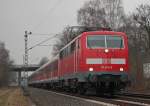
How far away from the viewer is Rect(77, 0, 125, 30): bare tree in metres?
63.9

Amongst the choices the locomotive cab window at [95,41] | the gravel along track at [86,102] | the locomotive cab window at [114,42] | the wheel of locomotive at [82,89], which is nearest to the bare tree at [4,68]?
the wheel of locomotive at [82,89]

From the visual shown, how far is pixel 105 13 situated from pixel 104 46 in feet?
133

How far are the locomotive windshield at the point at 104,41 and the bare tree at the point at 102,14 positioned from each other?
1485 inches

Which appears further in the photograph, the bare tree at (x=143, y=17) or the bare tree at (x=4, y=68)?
the bare tree at (x=4, y=68)

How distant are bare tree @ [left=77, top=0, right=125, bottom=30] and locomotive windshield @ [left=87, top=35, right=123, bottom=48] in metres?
37.7

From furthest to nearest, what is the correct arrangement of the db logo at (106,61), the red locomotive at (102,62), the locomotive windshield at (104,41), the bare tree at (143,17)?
1. the bare tree at (143,17)
2. the locomotive windshield at (104,41)
3. the db logo at (106,61)
4. the red locomotive at (102,62)

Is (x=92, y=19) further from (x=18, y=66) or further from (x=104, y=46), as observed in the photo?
(x=18, y=66)

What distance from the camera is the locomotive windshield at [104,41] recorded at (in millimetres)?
24953

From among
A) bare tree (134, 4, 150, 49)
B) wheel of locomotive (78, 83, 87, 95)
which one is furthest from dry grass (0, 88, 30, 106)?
bare tree (134, 4, 150, 49)

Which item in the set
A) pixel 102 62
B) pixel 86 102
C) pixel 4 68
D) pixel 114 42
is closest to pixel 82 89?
pixel 102 62

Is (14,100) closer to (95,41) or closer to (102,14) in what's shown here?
(95,41)

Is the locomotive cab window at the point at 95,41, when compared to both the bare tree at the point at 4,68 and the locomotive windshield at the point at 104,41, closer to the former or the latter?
the locomotive windshield at the point at 104,41

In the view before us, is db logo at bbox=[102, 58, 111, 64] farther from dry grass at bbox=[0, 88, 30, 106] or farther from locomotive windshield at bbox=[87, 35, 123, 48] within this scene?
dry grass at bbox=[0, 88, 30, 106]

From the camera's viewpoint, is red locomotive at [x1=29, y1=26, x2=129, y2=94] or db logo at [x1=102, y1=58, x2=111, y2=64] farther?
db logo at [x1=102, y1=58, x2=111, y2=64]
